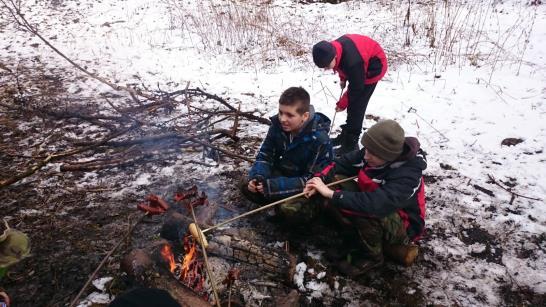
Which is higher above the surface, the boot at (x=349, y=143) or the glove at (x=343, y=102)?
the glove at (x=343, y=102)

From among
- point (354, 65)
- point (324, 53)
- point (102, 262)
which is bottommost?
point (102, 262)

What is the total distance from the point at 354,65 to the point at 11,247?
12.3ft

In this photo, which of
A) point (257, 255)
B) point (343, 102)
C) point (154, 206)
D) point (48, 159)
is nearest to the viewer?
point (257, 255)

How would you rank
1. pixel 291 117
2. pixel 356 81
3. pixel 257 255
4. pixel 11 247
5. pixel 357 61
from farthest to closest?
1. pixel 356 81
2. pixel 357 61
3. pixel 291 117
4. pixel 257 255
5. pixel 11 247

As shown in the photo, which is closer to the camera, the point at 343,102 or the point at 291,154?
the point at 291,154

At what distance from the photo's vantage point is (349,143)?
4969 mm

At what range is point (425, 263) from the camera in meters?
3.22

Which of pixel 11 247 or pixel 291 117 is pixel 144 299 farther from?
pixel 291 117

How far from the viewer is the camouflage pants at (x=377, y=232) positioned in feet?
9.55

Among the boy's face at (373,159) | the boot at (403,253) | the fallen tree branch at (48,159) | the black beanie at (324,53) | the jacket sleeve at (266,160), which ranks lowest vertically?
the boot at (403,253)

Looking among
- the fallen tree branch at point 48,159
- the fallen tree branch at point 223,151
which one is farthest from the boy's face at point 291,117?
the fallen tree branch at point 48,159

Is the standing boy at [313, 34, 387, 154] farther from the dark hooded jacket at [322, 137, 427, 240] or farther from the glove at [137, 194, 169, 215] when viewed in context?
the glove at [137, 194, 169, 215]

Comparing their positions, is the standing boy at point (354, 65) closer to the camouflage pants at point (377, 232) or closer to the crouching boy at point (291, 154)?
the crouching boy at point (291, 154)

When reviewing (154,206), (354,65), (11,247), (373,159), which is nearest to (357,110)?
(354,65)
